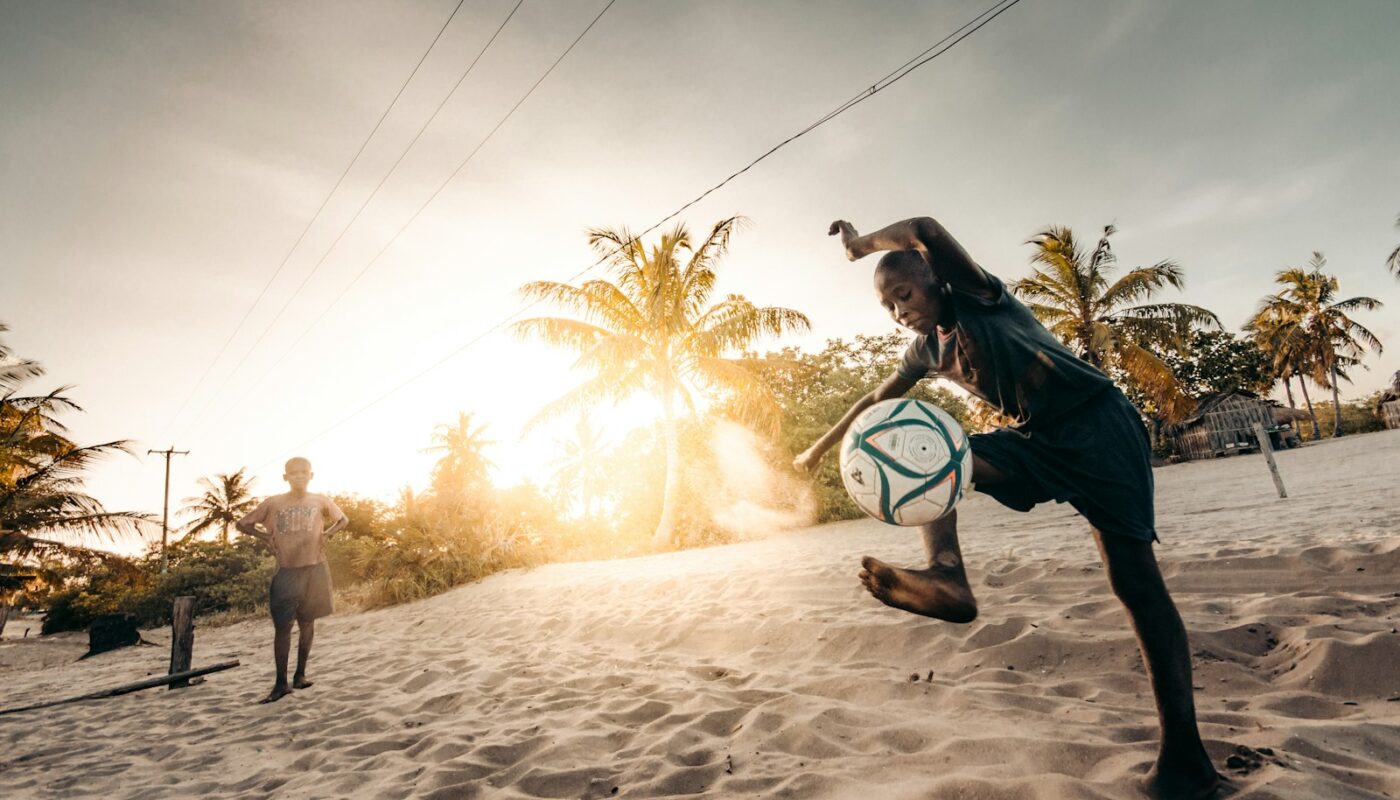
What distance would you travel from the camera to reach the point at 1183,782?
1685 millimetres

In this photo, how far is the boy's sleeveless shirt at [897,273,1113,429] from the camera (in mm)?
1983

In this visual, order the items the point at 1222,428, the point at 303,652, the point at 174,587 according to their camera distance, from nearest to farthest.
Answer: the point at 303,652, the point at 174,587, the point at 1222,428

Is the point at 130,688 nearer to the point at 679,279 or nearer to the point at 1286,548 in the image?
the point at 1286,548

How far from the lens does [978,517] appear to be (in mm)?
10711

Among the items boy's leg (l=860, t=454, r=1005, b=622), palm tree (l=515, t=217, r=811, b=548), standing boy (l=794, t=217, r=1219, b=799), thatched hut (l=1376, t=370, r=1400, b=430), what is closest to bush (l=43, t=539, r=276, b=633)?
palm tree (l=515, t=217, r=811, b=548)

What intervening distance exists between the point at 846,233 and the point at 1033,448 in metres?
1.06

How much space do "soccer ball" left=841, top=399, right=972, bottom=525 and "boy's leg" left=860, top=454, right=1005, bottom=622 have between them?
0.34 ft

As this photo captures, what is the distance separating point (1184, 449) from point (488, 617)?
29.3 meters

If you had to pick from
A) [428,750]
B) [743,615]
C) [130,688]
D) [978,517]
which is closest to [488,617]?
[130,688]

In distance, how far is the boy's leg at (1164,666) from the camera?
5.56 feet

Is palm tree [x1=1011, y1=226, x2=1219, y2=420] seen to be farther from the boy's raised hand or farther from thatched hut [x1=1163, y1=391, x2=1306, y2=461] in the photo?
the boy's raised hand

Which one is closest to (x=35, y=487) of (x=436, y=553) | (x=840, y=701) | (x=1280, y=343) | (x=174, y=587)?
(x=174, y=587)

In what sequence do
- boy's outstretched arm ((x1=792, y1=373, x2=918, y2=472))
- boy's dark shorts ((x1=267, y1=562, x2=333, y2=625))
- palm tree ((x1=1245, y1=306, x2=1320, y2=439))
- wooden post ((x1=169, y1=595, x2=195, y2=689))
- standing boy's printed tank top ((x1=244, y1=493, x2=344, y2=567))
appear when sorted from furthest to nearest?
palm tree ((x1=1245, y1=306, x2=1320, y2=439)) → wooden post ((x1=169, y1=595, x2=195, y2=689)) → standing boy's printed tank top ((x1=244, y1=493, x2=344, y2=567)) → boy's dark shorts ((x1=267, y1=562, x2=333, y2=625)) → boy's outstretched arm ((x1=792, y1=373, x2=918, y2=472))

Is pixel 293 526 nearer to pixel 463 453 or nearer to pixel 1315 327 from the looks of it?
pixel 463 453
